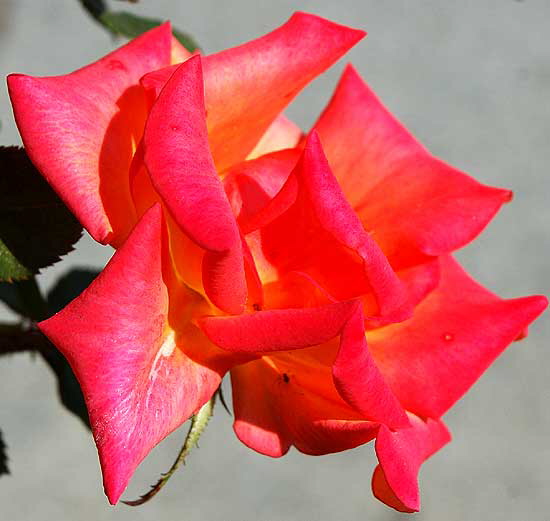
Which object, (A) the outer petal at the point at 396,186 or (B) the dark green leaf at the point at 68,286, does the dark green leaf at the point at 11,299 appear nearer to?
(B) the dark green leaf at the point at 68,286

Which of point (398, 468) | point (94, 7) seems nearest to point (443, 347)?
point (398, 468)

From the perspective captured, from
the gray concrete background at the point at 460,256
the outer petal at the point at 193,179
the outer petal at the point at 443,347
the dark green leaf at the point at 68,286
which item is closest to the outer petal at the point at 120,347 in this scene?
the outer petal at the point at 193,179

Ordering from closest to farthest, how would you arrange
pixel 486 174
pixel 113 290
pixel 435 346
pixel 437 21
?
1. pixel 113 290
2. pixel 435 346
3. pixel 486 174
4. pixel 437 21

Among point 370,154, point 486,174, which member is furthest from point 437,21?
point 370,154

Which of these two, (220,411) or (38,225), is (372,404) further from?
(220,411)

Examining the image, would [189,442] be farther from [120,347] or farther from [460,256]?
[460,256]

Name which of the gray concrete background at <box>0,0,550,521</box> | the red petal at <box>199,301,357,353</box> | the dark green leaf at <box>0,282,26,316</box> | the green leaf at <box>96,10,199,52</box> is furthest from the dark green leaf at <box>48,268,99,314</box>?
the gray concrete background at <box>0,0,550,521</box>
